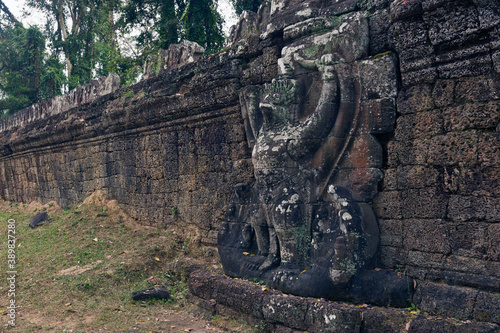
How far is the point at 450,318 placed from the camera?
3225 millimetres

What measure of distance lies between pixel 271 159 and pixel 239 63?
5.78ft

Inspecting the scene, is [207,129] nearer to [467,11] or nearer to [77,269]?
[77,269]

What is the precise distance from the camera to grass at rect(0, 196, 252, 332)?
15.1 feet

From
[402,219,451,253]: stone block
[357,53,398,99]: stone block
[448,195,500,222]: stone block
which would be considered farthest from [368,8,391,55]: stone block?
[402,219,451,253]: stone block

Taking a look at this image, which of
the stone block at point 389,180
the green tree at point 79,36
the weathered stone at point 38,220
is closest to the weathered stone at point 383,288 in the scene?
the stone block at point 389,180

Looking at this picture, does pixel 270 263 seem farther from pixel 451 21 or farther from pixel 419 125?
pixel 451 21

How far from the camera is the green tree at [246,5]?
13109 mm

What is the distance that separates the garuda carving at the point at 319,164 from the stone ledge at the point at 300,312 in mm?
182

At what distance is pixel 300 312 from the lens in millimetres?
3793

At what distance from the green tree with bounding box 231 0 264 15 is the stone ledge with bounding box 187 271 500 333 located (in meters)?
10.3

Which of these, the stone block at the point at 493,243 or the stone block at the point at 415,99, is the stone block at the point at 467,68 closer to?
the stone block at the point at 415,99

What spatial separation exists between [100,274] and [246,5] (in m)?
10.2

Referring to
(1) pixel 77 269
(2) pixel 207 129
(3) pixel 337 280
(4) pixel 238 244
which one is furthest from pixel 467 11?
(1) pixel 77 269

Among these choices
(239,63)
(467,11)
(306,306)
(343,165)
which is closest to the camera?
(467,11)
